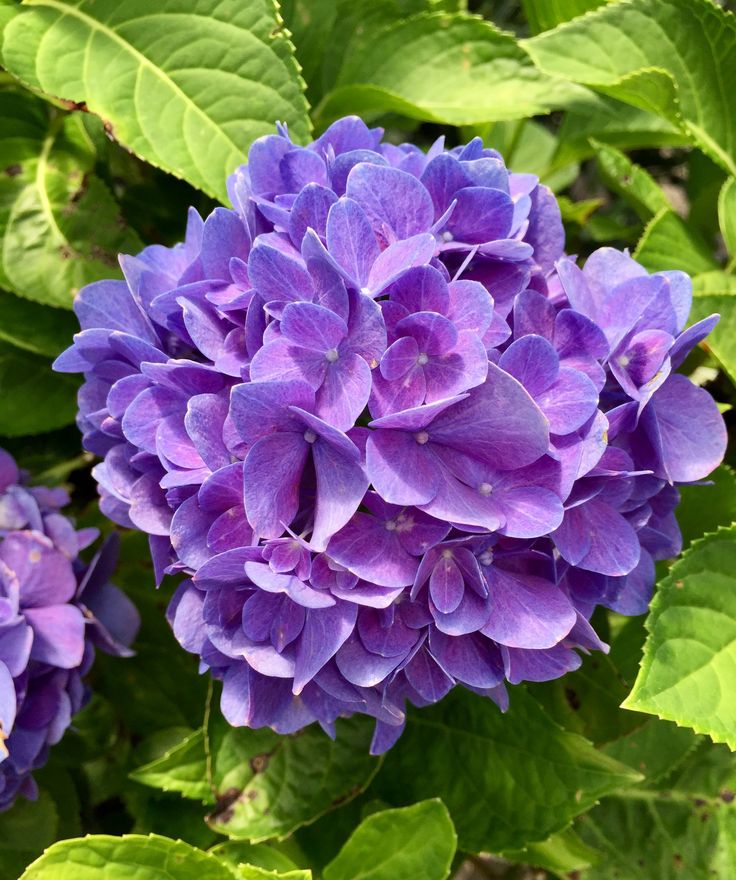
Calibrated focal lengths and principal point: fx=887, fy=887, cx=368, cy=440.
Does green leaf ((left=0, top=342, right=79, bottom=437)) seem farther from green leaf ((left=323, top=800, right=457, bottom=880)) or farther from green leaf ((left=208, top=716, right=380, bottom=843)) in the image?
green leaf ((left=323, top=800, right=457, bottom=880))

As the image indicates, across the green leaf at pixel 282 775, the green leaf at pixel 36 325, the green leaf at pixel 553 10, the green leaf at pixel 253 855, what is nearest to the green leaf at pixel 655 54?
the green leaf at pixel 553 10

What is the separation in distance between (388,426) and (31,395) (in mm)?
567

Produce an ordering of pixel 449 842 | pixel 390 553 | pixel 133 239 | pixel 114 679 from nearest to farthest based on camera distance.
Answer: pixel 390 553 < pixel 449 842 < pixel 133 239 < pixel 114 679

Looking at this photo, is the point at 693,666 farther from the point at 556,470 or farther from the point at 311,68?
the point at 311,68

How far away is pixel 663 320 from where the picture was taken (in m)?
0.58

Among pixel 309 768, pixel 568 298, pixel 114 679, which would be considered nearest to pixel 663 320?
pixel 568 298

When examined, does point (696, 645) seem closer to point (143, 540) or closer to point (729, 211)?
point (729, 211)

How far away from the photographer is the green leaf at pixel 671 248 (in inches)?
30.7

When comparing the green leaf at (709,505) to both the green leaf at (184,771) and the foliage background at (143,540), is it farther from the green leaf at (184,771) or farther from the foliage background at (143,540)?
the green leaf at (184,771)

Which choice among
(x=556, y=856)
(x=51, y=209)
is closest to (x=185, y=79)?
(x=51, y=209)

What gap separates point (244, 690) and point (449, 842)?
225 millimetres

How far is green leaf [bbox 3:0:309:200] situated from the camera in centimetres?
73

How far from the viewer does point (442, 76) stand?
2.95 feet

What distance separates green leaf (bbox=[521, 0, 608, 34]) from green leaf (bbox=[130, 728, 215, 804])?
759mm
